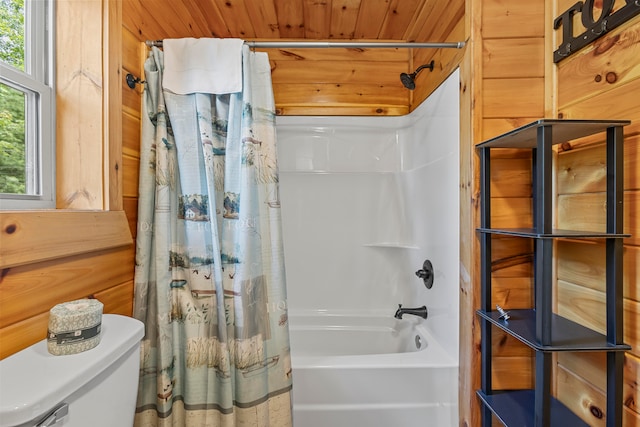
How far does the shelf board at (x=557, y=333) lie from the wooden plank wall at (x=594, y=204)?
0.04 metres

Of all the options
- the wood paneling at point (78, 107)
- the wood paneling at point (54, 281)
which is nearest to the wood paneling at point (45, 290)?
the wood paneling at point (54, 281)

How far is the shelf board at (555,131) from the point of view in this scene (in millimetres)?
752

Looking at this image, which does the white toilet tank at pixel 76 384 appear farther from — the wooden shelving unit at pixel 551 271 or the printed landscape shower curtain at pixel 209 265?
the wooden shelving unit at pixel 551 271

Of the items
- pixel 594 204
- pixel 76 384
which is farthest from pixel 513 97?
pixel 76 384

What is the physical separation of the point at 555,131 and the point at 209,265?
1191 millimetres

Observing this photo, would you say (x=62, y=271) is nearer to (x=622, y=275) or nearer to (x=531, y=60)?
→ (x=622, y=275)

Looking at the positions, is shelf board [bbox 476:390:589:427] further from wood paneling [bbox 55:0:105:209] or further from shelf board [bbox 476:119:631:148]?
wood paneling [bbox 55:0:105:209]

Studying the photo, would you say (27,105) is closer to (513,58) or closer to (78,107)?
(78,107)

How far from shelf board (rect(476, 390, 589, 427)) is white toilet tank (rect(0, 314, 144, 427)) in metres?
1.06

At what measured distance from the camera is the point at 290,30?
178 centimetres

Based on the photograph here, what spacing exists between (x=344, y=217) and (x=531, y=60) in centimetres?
126

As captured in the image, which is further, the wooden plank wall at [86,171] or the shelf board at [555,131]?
the wooden plank wall at [86,171]

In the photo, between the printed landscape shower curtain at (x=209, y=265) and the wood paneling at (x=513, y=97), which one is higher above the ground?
the wood paneling at (x=513, y=97)

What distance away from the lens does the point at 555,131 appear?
850 millimetres
